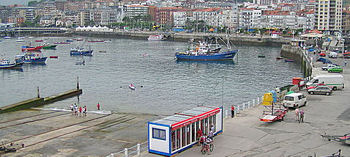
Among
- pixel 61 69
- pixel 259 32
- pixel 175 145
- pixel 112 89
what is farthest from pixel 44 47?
pixel 175 145

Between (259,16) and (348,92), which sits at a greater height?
(259,16)

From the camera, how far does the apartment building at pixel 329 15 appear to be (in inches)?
5349

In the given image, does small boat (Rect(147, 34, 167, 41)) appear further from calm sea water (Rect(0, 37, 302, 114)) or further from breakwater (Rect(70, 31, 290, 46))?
calm sea water (Rect(0, 37, 302, 114))

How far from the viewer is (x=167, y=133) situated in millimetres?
Answer: 19406

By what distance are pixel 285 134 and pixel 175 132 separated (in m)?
6.33

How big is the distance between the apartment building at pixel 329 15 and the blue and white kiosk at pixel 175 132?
4880 inches

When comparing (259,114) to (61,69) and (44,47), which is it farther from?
(44,47)

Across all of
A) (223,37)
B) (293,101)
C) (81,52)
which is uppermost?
(223,37)

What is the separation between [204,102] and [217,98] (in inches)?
98.0

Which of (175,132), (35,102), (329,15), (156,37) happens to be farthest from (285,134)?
(156,37)

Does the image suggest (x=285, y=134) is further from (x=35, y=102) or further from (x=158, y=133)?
(x=35, y=102)

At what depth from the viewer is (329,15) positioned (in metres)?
137

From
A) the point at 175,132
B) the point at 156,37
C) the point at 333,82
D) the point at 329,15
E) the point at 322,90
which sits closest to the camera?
the point at 175,132

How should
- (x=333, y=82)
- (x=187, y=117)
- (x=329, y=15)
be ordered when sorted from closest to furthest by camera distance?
(x=187, y=117), (x=333, y=82), (x=329, y=15)
